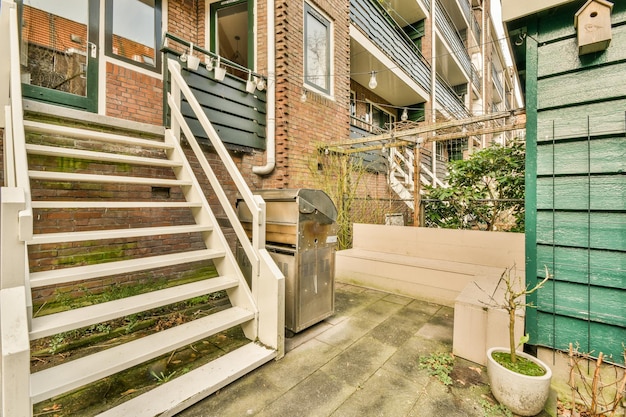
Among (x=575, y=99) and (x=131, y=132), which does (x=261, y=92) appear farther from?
(x=575, y=99)

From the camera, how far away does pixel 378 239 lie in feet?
16.1

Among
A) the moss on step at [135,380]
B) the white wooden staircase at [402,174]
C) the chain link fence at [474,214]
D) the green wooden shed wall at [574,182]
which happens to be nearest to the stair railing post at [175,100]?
the moss on step at [135,380]

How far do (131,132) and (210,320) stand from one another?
2.46 m

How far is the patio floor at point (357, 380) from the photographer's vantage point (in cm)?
179

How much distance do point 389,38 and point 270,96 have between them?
522 centimetres

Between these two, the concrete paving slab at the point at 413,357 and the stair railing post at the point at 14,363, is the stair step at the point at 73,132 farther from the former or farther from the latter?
the concrete paving slab at the point at 413,357

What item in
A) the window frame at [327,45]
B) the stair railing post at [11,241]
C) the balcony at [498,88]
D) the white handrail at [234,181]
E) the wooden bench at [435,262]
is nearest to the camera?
the stair railing post at [11,241]

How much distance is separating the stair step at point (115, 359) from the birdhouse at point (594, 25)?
3226mm

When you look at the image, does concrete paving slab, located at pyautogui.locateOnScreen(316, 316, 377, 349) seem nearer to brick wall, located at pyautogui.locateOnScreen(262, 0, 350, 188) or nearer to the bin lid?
the bin lid

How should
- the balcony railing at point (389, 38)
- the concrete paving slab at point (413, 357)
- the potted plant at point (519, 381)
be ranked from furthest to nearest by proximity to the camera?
the balcony railing at point (389, 38), the concrete paving slab at point (413, 357), the potted plant at point (519, 381)

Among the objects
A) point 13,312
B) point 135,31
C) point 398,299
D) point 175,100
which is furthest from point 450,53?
point 13,312

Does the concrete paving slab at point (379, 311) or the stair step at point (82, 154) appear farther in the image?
the concrete paving slab at point (379, 311)

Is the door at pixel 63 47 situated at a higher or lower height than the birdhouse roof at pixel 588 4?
higher

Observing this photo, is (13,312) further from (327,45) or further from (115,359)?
(327,45)
